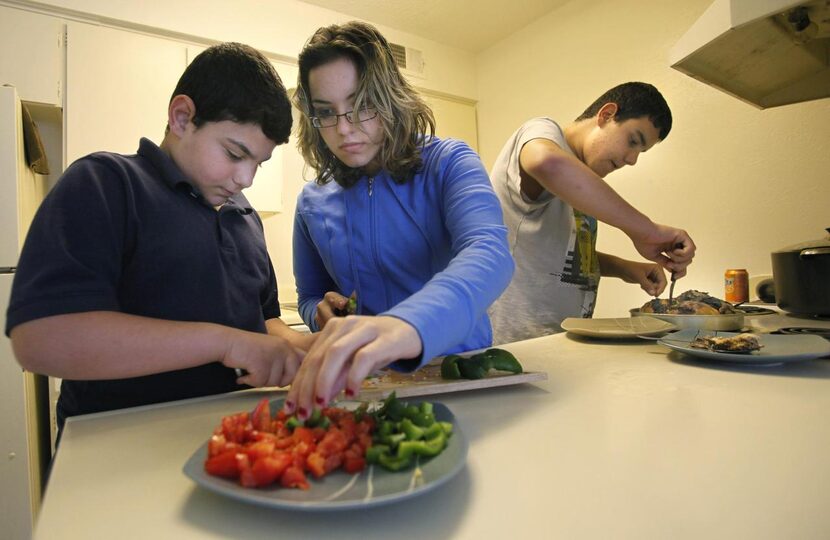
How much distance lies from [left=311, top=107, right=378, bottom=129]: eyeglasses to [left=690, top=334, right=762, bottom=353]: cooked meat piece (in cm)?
74

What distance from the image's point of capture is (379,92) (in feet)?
2.95

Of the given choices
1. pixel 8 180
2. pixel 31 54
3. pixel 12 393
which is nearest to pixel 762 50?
pixel 8 180

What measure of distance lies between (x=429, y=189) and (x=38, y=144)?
1826 mm

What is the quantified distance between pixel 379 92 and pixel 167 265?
48cm

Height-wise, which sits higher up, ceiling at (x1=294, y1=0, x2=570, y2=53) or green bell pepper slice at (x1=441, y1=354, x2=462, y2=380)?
ceiling at (x1=294, y1=0, x2=570, y2=53)

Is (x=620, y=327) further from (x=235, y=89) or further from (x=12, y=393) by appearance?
(x=12, y=393)

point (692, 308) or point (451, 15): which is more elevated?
point (451, 15)

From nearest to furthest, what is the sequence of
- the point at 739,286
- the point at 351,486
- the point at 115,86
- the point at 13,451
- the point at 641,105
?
1. the point at 351,486
2. the point at 641,105
3. the point at 13,451
4. the point at 739,286
5. the point at 115,86

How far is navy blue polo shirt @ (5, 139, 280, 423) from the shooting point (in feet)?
1.94

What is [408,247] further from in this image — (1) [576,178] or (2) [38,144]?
(2) [38,144]

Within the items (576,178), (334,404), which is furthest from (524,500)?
(576,178)

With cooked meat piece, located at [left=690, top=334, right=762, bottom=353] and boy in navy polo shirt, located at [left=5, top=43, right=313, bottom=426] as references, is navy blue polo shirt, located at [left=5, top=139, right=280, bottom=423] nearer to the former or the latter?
boy in navy polo shirt, located at [left=5, top=43, right=313, bottom=426]

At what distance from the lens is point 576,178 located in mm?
1193

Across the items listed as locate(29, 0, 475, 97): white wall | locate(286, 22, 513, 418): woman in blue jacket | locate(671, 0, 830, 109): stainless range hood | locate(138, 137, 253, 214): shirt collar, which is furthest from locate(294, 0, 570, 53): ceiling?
locate(138, 137, 253, 214): shirt collar
